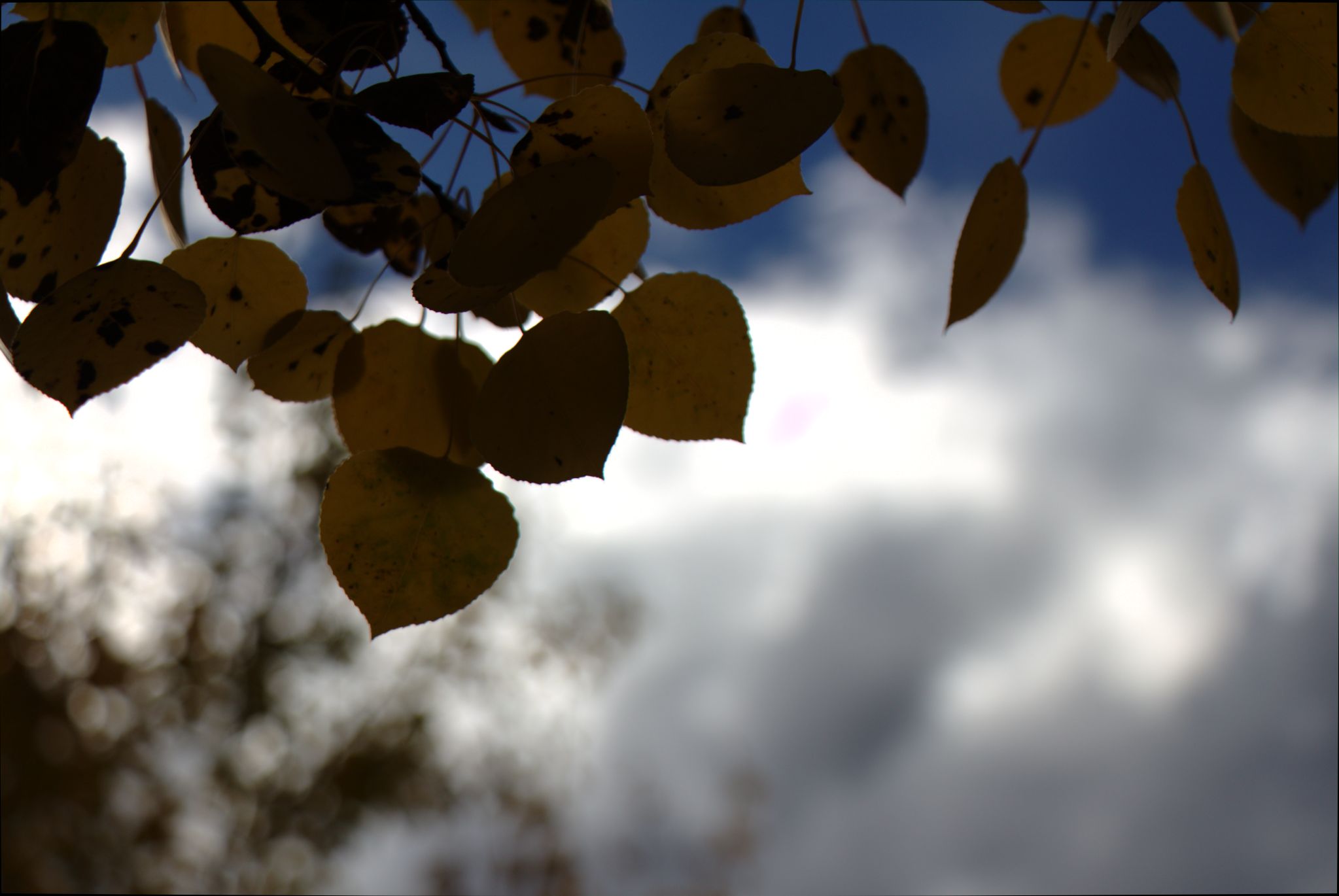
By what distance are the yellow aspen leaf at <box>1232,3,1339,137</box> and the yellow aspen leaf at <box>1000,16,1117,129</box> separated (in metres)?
0.08

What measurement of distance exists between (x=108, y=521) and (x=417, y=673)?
1386 millimetres

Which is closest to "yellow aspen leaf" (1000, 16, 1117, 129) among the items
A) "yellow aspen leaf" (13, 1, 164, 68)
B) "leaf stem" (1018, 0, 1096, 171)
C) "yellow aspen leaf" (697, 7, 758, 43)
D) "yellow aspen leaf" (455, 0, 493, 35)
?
"leaf stem" (1018, 0, 1096, 171)

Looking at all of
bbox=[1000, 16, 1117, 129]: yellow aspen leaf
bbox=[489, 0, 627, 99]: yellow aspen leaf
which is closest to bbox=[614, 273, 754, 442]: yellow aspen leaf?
bbox=[489, 0, 627, 99]: yellow aspen leaf

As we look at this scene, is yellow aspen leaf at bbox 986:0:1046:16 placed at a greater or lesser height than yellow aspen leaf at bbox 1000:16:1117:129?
lesser

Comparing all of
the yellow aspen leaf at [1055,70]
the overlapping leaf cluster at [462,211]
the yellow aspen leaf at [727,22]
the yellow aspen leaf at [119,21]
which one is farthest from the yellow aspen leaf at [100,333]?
the yellow aspen leaf at [1055,70]

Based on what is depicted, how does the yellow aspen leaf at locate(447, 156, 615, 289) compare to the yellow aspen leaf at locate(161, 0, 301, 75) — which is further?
the yellow aspen leaf at locate(161, 0, 301, 75)

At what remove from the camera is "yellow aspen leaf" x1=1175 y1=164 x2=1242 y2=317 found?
10.1 inches

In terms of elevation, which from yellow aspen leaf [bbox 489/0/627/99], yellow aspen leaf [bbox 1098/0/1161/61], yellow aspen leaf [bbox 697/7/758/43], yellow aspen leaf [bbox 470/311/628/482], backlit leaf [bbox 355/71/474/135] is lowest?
yellow aspen leaf [bbox 470/311/628/482]

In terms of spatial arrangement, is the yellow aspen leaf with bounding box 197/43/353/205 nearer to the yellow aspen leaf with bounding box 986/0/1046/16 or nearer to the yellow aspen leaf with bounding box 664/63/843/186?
the yellow aspen leaf with bounding box 664/63/843/186

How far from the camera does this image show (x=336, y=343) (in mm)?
285

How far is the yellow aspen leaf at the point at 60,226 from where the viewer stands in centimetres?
23

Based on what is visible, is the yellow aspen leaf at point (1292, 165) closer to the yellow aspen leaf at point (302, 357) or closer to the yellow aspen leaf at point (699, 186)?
the yellow aspen leaf at point (699, 186)

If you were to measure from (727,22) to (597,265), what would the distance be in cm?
13

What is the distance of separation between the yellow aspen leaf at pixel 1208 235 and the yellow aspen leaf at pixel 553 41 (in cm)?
19
